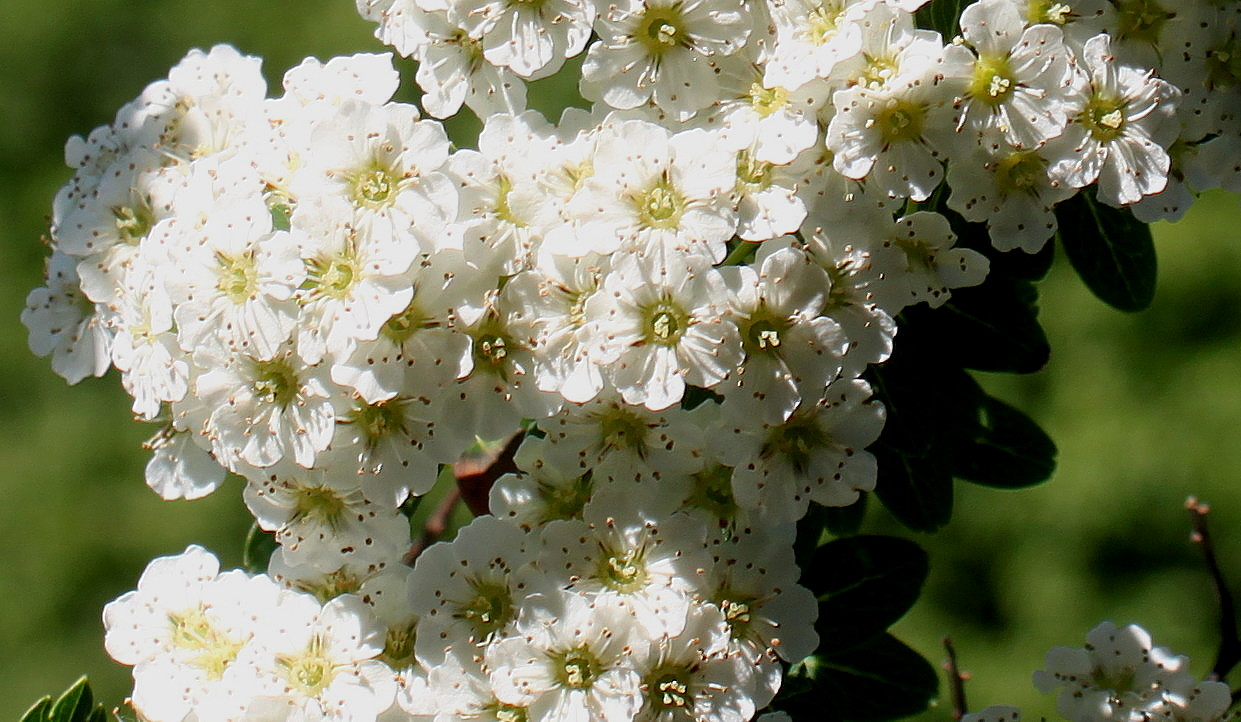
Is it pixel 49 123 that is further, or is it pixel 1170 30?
pixel 49 123

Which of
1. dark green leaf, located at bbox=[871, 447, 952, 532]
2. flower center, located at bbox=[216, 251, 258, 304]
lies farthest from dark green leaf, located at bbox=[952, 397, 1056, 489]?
flower center, located at bbox=[216, 251, 258, 304]

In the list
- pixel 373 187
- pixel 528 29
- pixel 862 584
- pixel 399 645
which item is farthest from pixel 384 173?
pixel 862 584

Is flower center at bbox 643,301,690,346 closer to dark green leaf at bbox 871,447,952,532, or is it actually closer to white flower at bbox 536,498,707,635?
white flower at bbox 536,498,707,635

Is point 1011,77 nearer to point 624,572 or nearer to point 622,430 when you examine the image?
point 622,430

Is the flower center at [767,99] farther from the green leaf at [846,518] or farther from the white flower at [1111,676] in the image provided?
the white flower at [1111,676]

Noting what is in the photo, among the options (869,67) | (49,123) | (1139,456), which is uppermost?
(869,67)

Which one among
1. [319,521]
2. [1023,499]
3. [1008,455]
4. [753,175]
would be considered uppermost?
[753,175]

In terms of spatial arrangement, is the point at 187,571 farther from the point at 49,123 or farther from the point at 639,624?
the point at 49,123

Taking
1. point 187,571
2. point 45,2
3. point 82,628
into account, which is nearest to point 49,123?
point 45,2
